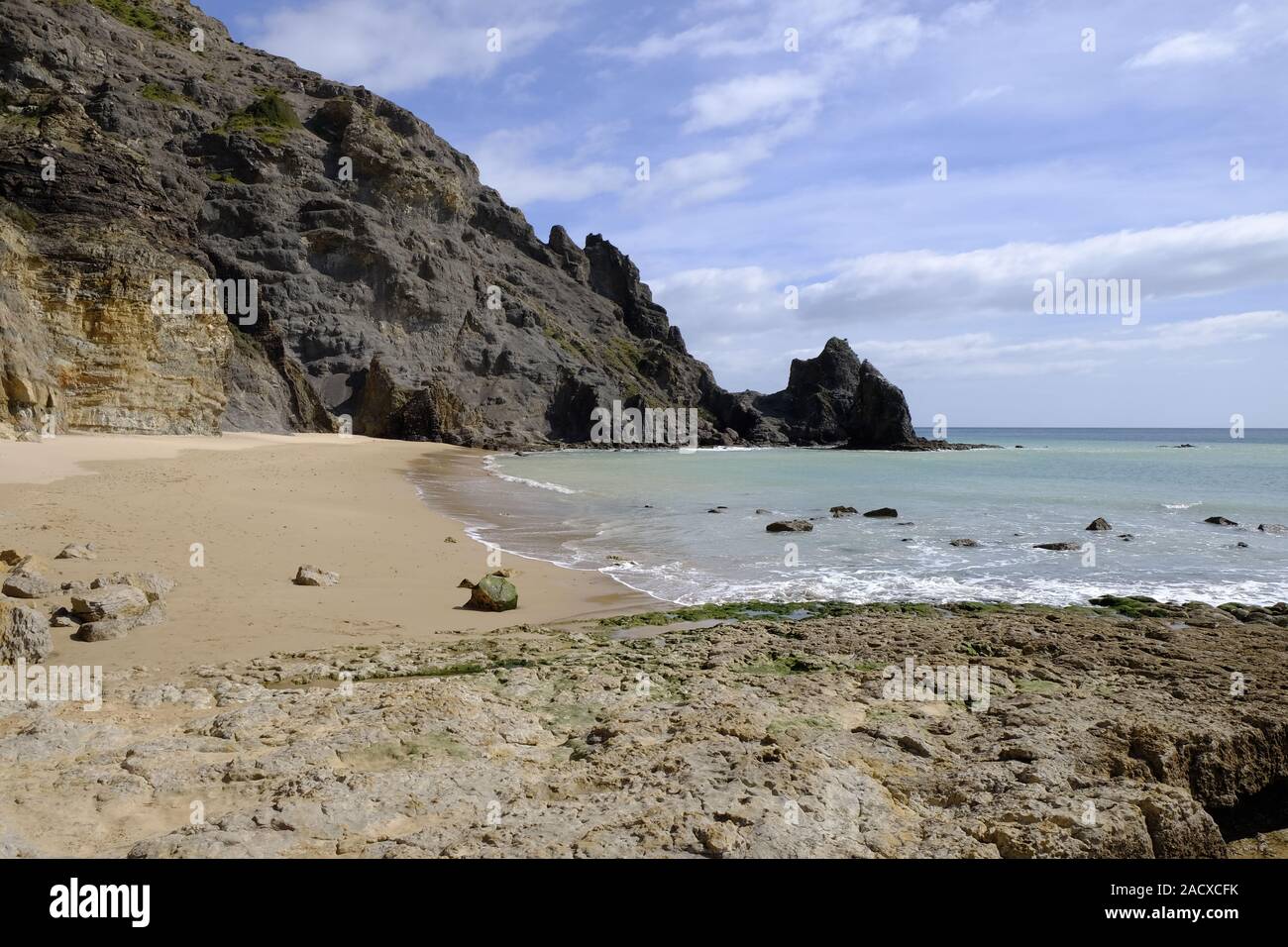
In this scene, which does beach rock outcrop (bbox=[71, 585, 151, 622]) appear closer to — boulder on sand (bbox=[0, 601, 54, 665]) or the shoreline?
the shoreline

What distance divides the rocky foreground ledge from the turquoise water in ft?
17.9

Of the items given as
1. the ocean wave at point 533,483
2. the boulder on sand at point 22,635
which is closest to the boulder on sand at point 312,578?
the boulder on sand at point 22,635

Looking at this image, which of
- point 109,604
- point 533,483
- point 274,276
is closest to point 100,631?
point 109,604

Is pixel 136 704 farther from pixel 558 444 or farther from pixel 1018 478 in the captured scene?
pixel 558 444

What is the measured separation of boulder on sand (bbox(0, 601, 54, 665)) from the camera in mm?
6352

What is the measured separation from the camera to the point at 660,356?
361 feet

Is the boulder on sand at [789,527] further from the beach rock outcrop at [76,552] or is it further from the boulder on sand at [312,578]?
the beach rock outcrop at [76,552]

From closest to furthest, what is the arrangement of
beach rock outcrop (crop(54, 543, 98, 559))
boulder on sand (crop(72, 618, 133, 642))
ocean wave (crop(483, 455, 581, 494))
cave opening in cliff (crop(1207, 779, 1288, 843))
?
cave opening in cliff (crop(1207, 779, 1288, 843)) < boulder on sand (crop(72, 618, 133, 642)) < beach rock outcrop (crop(54, 543, 98, 559)) < ocean wave (crop(483, 455, 581, 494))

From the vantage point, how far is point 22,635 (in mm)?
6520

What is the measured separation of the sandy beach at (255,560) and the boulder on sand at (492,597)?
0.18 metres

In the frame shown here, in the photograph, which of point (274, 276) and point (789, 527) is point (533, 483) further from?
point (274, 276)

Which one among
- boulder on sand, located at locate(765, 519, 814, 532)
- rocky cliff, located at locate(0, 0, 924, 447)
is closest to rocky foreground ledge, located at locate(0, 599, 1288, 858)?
boulder on sand, located at locate(765, 519, 814, 532)

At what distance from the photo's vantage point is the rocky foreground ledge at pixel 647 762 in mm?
3557

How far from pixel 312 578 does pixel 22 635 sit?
3.99 meters
